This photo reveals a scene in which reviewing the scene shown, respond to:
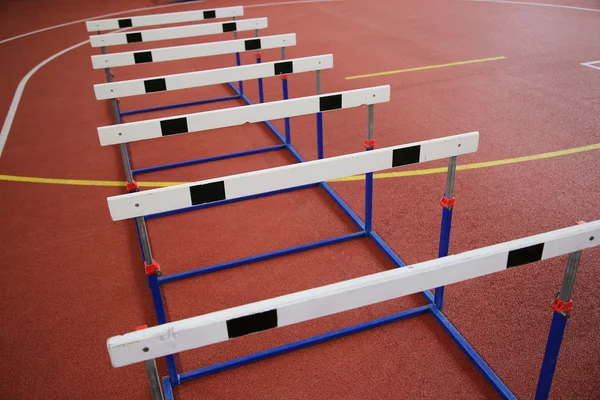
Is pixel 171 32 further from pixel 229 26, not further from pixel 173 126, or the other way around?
pixel 173 126

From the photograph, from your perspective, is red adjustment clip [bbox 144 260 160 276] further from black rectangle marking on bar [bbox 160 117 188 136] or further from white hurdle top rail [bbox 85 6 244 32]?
white hurdle top rail [bbox 85 6 244 32]

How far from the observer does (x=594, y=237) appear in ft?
7.33

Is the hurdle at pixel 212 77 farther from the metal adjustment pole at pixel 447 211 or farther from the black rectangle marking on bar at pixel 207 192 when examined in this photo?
the black rectangle marking on bar at pixel 207 192

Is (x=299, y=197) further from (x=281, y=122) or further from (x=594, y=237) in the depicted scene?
(x=594, y=237)

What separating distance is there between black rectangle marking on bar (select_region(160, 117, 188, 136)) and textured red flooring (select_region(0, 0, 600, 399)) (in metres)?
1.06

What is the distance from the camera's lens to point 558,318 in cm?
235

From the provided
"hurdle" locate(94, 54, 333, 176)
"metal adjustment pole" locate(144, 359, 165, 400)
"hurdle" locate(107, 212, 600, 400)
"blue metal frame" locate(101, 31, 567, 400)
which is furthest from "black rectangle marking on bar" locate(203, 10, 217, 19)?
"metal adjustment pole" locate(144, 359, 165, 400)

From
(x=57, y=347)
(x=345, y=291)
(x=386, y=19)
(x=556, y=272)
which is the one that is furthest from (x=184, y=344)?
(x=386, y=19)

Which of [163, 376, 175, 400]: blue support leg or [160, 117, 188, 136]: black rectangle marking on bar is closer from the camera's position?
[163, 376, 175, 400]: blue support leg

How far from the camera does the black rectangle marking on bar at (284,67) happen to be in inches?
203

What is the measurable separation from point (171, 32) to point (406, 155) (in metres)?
4.89

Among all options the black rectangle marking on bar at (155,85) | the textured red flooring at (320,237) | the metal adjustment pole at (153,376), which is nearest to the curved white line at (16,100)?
the textured red flooring at (320,237)

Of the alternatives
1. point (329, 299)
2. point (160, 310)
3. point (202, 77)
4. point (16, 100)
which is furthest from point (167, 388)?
point (16, 100)

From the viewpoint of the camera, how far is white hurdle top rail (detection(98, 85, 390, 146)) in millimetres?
3826
